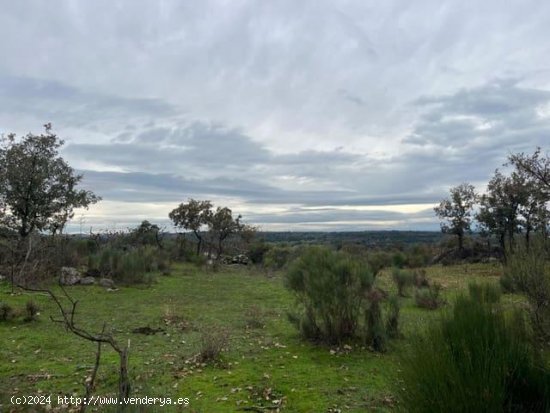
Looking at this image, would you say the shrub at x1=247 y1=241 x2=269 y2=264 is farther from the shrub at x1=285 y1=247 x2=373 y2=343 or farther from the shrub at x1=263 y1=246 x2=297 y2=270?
the shrub at x1=285 y1=247 x2=373 y2=343

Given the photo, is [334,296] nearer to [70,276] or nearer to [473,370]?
[473,370]

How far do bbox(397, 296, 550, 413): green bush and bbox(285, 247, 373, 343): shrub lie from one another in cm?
532

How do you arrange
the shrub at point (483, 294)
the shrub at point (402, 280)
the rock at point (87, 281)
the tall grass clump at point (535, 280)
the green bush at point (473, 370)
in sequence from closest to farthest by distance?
the green bush at point (473, 370) → the shrub at point (483, 294) → the tall grass clump at point (535, 280) → the shrub at point (402, 280) → the rock at point (87, 281)

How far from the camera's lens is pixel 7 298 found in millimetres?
15578

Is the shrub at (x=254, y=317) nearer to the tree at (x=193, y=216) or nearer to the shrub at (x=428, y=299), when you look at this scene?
the shrub at (x=428, y=299)

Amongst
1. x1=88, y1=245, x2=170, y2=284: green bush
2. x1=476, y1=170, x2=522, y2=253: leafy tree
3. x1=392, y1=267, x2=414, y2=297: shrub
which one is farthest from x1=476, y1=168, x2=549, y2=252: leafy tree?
x1=88, y1=245, x2=170, y2=284: green bush

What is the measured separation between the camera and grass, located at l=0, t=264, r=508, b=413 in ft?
22.0

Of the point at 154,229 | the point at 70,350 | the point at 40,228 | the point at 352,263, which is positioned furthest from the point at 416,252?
the point at 70,350

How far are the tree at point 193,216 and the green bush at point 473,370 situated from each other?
1551 inches

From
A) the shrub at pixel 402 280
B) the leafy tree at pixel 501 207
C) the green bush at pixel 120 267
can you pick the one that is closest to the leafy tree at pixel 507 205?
the leafy tree at pixel 501 207

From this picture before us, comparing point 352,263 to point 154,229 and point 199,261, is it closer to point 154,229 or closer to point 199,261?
point 199,261

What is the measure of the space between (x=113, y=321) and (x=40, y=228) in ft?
41.8

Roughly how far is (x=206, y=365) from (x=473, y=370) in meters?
5.58

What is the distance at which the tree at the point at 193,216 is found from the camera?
4328 cm
